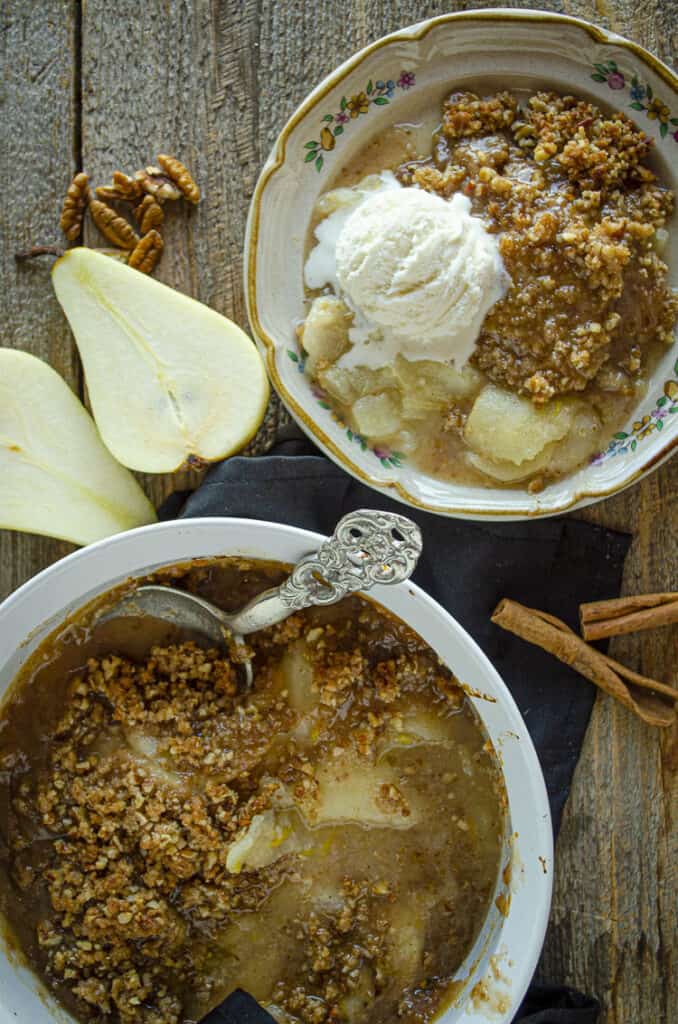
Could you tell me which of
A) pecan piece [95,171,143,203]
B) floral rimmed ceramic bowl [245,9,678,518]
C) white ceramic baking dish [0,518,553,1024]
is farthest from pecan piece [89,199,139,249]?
white ceramic baking dish [0,518,553,1024]

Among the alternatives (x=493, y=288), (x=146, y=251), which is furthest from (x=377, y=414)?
(x=146, y=251)

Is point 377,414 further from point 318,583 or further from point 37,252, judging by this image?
point 37,252

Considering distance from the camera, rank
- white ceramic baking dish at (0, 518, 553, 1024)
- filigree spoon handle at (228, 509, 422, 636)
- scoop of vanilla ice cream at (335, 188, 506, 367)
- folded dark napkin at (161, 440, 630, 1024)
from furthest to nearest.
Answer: folded dark napkin at (161, 440, 630, 1024) < scoop of vanilla ice cream at (335, 188, 506, 367) < white ceramic baking dish at (0, 518, 553, 1024) < filigree spoon handle at (228, 509, 422, 636)

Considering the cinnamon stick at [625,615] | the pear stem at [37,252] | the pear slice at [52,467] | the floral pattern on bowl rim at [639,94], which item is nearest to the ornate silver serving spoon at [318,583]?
the pear slice at [52,467]

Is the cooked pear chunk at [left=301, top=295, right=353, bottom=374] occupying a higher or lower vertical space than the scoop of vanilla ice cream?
lower

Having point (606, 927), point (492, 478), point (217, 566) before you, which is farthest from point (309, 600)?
point (606, 927)

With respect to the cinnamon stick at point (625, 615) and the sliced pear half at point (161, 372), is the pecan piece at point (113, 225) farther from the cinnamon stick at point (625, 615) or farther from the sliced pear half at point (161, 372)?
the cinnamon stick at point (625, 615)

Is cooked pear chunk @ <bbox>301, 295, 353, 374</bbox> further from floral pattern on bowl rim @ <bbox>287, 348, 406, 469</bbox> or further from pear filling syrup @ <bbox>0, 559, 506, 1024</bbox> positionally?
pear filling syrup @ <bbox>0, 559, 506, 1024</bbox>
